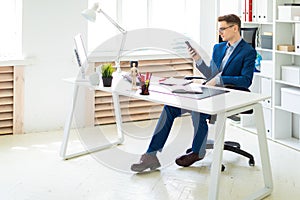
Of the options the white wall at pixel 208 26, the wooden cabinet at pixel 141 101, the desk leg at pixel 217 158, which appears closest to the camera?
the desk leg at pixel 217 158

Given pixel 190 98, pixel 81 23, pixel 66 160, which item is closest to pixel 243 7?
pixel 81 23

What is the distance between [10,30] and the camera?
15.9 feet

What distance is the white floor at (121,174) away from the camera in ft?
10.6

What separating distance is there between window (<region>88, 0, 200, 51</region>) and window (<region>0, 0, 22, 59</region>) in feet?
2.78

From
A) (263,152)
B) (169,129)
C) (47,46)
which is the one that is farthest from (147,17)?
(263,152)

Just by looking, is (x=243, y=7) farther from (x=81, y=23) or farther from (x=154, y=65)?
(x=81, y=23)

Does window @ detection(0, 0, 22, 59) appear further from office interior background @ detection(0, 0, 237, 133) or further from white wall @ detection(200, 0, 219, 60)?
white wall @ detection(200, 0, 219, 60)

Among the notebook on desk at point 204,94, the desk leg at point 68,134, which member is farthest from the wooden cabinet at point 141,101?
the notebook on desk at point 204,94

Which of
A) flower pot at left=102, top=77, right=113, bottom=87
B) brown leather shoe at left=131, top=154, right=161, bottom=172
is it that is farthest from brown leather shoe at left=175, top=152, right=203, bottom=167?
flower pot at left=102, top=77, right=113, bottom=87

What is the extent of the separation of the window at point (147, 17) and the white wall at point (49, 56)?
0.32 metres

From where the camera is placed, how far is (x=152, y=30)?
565cm

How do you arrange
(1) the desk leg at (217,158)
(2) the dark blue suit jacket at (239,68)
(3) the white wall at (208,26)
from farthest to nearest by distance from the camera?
1. (3) the white wall at (208,26)
2. (2) the dark blue suit jacket at (239,68)
3. (1) the desk leg at (217,158)

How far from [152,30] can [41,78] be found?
1598 mm

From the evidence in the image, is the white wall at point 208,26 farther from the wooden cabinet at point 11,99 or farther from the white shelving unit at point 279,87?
the wooden cabinet at point 11,99
